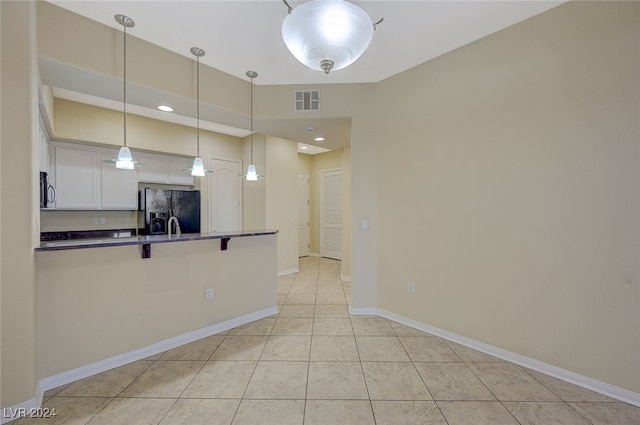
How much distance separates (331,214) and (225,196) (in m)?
2.76

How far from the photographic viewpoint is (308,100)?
3314 mm

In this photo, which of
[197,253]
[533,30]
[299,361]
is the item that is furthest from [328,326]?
[533,30]

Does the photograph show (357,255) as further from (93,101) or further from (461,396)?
(93,101)

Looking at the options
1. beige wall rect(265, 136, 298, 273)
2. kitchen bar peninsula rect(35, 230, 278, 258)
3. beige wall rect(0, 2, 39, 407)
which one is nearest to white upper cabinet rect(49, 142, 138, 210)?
kitchen bar peninsula rect(35, 230, 278, 258)

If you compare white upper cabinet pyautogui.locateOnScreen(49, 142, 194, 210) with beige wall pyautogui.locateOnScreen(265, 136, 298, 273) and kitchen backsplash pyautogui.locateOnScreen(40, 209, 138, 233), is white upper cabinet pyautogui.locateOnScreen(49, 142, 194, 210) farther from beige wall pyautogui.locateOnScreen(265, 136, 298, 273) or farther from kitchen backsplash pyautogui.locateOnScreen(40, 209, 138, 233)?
beige wall pyautogui.locateOnScreen(265, 136, 298, 273)

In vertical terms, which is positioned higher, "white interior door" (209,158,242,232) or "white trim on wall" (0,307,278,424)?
"white interior door" (209,158,242,232)

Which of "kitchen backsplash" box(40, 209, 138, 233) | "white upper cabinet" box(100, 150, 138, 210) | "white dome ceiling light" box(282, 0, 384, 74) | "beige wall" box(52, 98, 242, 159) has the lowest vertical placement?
"kitchen backsplash" box(40, 209, 138, 233)

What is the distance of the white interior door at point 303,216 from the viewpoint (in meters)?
7.09

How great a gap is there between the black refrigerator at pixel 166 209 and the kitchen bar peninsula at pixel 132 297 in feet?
7.30

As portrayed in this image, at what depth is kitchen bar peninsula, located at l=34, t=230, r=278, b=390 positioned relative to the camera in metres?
1.97

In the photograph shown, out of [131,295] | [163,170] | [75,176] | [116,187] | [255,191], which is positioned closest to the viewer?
[131,295]

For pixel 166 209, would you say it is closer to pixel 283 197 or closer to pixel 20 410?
pixel 283 197

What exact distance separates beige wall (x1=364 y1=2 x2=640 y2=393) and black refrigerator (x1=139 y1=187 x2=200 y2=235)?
12.2 ft

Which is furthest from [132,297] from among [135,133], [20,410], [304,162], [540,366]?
[304,162]
